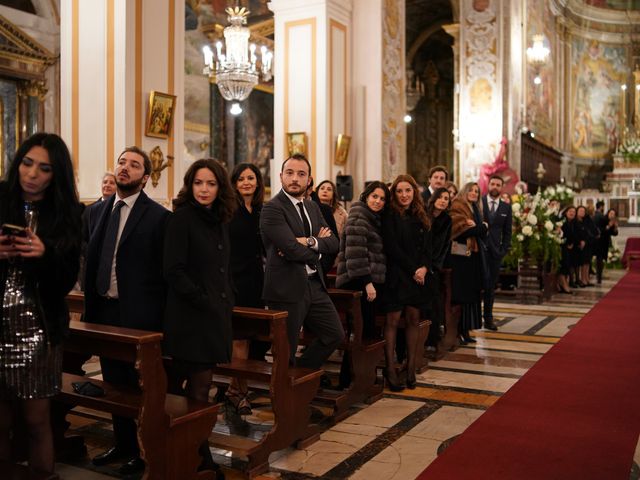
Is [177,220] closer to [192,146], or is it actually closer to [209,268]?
[209,268]

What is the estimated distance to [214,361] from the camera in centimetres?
355

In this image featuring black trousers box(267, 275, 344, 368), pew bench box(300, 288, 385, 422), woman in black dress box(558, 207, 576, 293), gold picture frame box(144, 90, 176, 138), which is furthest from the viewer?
woman in black dress box(558, 207, 576, 293)

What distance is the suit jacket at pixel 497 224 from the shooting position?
8.36 meters

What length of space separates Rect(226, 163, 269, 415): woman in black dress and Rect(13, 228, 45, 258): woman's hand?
203 cm

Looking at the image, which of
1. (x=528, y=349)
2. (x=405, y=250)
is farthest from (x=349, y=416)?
(x=528, y=349)

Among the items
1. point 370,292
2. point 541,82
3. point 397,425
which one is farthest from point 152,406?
point 541,82

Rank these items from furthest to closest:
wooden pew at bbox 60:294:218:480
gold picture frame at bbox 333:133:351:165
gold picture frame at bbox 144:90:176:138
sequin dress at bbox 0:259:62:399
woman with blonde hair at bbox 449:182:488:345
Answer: gold picture frame at bbox 333:133:351:165
gold picture frame at bbox 144:90:176:138
woman with blonde hair at bbox 449:182:488:345
wooden pew at bbox 60:294:218:480
sequin dress at bbox 0:259:62:399

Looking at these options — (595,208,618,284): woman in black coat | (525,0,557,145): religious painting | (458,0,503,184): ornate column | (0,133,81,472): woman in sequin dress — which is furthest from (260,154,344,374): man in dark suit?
(525,0,557,145): religious painting

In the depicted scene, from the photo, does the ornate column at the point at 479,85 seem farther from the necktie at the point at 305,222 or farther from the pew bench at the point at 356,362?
the necktie at the point at 305,222

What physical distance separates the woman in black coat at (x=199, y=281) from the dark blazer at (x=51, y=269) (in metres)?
0.64

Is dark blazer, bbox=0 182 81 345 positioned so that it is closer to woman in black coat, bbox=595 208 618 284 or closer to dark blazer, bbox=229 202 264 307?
dark blazer, bbox=229 202 264 307

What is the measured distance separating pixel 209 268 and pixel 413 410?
2182mm

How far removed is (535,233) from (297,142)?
4.08 m

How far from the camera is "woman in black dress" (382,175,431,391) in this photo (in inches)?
214
